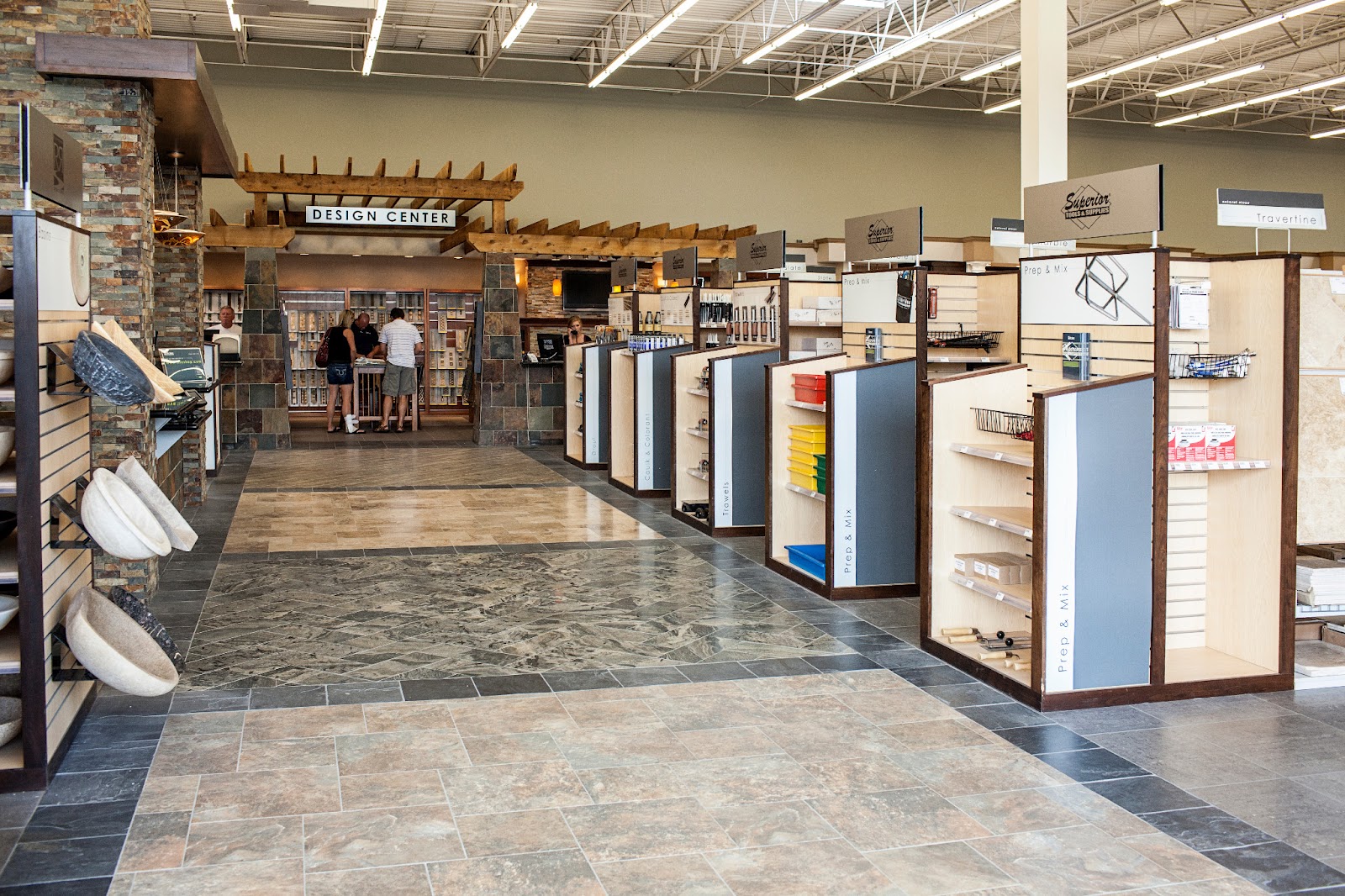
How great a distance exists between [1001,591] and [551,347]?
1107cm

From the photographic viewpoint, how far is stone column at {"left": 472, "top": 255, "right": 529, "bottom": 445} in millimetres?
15070

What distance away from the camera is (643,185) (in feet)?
63.4

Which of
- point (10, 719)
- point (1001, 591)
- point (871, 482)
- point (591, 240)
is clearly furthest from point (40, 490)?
point (591, 240)

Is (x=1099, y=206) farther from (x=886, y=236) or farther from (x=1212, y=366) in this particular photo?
(x=886, y=236)

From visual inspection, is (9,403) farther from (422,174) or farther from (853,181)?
(853,181)

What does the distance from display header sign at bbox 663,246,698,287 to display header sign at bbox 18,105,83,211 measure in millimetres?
6572

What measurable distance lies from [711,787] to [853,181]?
17.5 meters

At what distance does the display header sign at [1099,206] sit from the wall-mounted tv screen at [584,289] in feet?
39.2

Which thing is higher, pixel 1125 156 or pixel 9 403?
pixel 1125 156

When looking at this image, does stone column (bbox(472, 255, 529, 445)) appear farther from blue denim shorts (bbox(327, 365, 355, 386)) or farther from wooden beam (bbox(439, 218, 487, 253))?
blue denim shorts (bbox(327, 365, 355, 386))

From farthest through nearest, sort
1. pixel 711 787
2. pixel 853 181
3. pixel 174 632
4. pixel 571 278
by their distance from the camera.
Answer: pixel 853 181
pixel 571 278
pixel 174 632
pixel 711 787

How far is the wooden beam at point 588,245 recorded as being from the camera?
49.5 ft

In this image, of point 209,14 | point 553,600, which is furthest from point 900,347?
point 209,14

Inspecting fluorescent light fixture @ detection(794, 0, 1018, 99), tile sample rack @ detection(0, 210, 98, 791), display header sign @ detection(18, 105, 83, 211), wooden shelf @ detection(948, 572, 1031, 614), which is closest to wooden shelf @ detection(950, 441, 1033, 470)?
wooden shelf @ detection(948, 572, 1031, 614)
